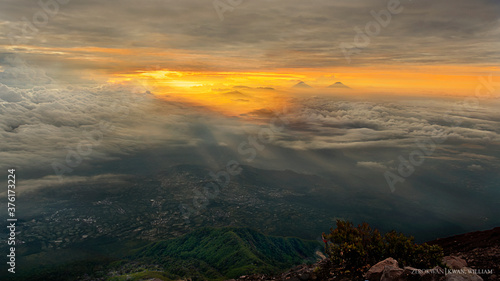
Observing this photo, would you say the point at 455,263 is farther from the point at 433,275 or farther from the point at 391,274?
the point at 391,274

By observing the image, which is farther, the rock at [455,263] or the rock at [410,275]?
the rock at [455,263]

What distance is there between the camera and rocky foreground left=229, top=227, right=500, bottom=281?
25.5 m

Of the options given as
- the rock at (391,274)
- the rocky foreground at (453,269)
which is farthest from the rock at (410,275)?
the rock at (391,274)

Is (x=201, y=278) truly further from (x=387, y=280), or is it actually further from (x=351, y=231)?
(x=387, y=280)

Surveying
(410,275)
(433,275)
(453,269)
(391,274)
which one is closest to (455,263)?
(453,269)

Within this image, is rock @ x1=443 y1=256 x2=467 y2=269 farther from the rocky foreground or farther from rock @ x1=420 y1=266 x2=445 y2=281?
rock @ x1=420 y1=266 x2=445 y2=281

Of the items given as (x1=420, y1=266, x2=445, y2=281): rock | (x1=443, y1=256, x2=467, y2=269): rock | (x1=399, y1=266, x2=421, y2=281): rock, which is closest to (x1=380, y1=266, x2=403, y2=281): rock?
(x1=399, y1=266, x2=421, y2=281): rock

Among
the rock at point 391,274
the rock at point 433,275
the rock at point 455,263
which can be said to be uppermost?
the rock at point 433,275

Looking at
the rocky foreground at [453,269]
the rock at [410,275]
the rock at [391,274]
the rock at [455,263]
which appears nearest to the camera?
the rocky foreground at [453,269]

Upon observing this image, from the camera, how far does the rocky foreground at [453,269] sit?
25531mm

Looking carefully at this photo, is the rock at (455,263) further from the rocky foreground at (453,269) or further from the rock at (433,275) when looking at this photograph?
the rock at (433,275)

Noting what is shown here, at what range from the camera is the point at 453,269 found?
28969 mm

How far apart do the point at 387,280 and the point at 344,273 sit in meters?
8.85

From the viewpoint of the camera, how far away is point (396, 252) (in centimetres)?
3588
